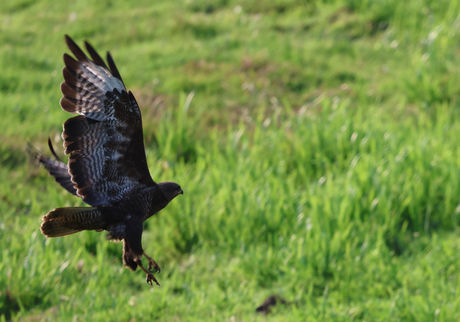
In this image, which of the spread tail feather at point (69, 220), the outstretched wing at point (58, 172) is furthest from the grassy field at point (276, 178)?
the spread tail feather at point (69, 220)

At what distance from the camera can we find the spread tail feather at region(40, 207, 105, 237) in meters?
2.67

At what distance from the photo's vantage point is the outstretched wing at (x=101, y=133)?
9.09ft

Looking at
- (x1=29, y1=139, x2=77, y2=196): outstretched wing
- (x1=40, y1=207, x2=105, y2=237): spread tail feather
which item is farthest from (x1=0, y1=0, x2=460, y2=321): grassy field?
(x1=40, y1=207, x2=105, y2=237): spread tail feather

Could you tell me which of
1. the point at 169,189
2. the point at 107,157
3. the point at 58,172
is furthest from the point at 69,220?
the point at 58,172

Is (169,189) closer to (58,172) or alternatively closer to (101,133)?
(101,133)

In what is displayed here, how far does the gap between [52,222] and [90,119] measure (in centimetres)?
49

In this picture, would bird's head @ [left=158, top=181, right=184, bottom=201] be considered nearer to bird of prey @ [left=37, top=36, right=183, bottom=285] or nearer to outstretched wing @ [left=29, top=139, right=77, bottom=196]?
bird of prey @ [left=37, top=36, right=183, bottom=285]

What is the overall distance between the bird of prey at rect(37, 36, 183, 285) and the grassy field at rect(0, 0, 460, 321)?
3.74ft

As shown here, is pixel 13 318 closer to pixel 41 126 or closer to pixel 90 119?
pixel 90 119

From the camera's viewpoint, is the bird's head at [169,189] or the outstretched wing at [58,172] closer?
the bird's head at [169,189]

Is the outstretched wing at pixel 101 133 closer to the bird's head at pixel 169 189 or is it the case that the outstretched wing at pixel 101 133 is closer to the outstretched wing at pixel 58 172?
the bird's head at pixel 169 189

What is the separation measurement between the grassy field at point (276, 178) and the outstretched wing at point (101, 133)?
120cm

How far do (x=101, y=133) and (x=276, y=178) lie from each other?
2127 millimetres

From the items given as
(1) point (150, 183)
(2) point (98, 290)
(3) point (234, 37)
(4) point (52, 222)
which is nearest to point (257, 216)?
(2) point (98, 290)
